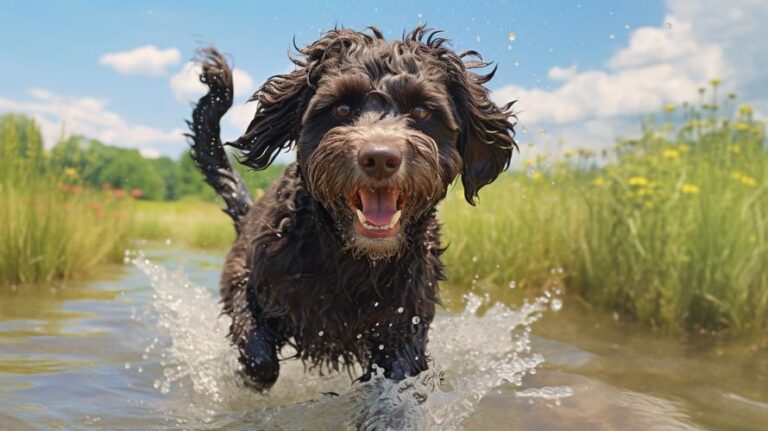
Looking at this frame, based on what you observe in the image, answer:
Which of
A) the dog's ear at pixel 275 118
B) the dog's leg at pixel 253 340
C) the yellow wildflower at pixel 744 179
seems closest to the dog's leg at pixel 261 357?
the dog's leg at pixel 253 340

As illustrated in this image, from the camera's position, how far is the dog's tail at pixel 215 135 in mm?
5449

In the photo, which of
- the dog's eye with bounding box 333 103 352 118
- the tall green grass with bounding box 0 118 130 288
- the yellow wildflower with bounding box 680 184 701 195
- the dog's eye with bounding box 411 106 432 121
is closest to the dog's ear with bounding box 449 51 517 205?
the dog's eye with bounding box 411 106 432 121

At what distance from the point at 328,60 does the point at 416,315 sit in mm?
1344

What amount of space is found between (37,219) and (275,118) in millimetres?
5277

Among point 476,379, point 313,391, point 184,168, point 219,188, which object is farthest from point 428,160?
point 184,168

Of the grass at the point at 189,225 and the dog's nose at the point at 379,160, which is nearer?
the dog's nose at the point at 379,160

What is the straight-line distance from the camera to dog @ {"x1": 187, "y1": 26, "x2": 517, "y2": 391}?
3.19m

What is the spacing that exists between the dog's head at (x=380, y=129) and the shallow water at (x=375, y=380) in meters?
0.98

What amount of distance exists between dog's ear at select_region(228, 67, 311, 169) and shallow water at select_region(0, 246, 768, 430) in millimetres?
1331

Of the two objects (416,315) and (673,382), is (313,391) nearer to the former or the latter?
(416,315)

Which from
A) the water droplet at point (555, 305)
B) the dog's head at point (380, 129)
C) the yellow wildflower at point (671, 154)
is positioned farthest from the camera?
the yellow wildflower at point (671, 154)

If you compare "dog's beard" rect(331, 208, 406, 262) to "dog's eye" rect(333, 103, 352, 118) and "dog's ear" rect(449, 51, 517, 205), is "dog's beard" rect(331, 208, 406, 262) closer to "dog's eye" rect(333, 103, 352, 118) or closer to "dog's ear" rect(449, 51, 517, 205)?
"dog's eye" rect(333, 103, 352, 118)

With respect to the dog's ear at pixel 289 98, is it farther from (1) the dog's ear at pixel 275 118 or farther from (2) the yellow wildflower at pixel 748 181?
(2) the yellow wildflower at pixel 748 181

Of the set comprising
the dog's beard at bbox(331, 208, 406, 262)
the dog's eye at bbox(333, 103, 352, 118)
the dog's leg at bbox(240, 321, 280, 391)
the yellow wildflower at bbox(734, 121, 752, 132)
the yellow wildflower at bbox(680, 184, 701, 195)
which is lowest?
the dog's leg at bbox(240, 321, 280, 391)
